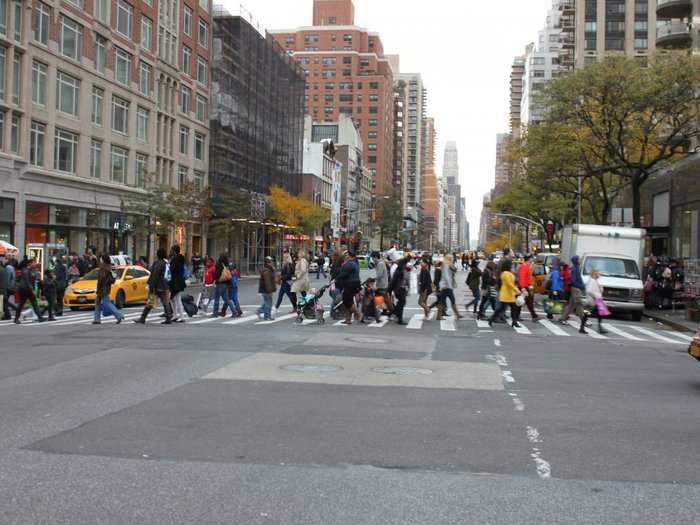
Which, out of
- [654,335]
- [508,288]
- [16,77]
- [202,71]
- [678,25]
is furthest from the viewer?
[202,71]

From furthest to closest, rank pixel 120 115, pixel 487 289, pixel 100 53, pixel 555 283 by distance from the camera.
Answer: pixel 120 115, pixel 100 53, pixel 555 283, pixel 487 289

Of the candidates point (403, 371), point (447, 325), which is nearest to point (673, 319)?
point (447, 325)

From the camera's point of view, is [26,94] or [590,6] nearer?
[26,94]

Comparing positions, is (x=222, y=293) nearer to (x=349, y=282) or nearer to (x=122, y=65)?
(x=349, y=282)

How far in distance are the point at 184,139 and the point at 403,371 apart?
47971 millimetres

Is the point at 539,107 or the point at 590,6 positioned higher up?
the point at 590,6

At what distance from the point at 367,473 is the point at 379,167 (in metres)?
157

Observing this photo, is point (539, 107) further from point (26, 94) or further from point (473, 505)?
point (473, 505)

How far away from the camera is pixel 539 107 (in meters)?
39.0

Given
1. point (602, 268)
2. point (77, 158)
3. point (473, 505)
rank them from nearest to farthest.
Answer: point (473, 505) < point (602, 268) < point (77, 158)

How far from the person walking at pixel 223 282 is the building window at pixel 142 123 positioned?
29.8 meters

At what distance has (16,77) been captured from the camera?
3669 cm

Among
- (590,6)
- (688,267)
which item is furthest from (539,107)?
(590,6)

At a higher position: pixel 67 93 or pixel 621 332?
pixel 67 93
